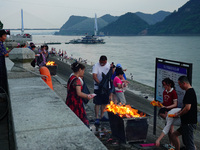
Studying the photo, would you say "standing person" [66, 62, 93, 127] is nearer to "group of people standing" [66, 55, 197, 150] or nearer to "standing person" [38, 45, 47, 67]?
"group of people standing" [66, 55, 197, 150]

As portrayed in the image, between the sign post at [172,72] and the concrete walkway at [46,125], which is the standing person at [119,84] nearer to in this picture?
the sign post at [172,72]

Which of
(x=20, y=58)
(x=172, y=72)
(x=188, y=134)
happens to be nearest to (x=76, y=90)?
(x=20, y=58)

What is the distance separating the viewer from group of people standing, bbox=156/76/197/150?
5004 millimetres

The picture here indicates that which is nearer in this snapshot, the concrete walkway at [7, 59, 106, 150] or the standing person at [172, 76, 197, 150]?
the concrete walkway at [7, 59, 106, 150]

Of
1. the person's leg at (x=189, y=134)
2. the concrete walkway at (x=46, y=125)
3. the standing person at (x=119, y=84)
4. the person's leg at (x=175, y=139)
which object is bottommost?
the person's leg at (x=175, y=139)

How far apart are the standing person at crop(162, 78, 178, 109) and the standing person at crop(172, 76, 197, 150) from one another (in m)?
0.49

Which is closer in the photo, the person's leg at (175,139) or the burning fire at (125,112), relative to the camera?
the person's leg at (175,139)

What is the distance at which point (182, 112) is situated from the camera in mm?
5113

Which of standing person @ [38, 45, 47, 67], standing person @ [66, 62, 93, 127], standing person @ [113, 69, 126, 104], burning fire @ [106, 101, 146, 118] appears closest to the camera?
standing person @ [66, 62, 93, 127]

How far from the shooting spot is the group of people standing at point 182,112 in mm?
5004

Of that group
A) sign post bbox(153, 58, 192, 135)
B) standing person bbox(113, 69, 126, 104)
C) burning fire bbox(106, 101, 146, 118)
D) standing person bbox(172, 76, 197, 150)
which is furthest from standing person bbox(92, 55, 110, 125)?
standing person bbox(172, 76, 197, 150)

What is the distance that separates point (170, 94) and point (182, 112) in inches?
36.4

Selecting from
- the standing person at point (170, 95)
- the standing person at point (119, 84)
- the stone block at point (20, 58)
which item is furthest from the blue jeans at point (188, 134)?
the stone block at point (20, 58)

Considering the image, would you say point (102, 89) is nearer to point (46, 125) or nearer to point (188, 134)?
point (188, 134)
